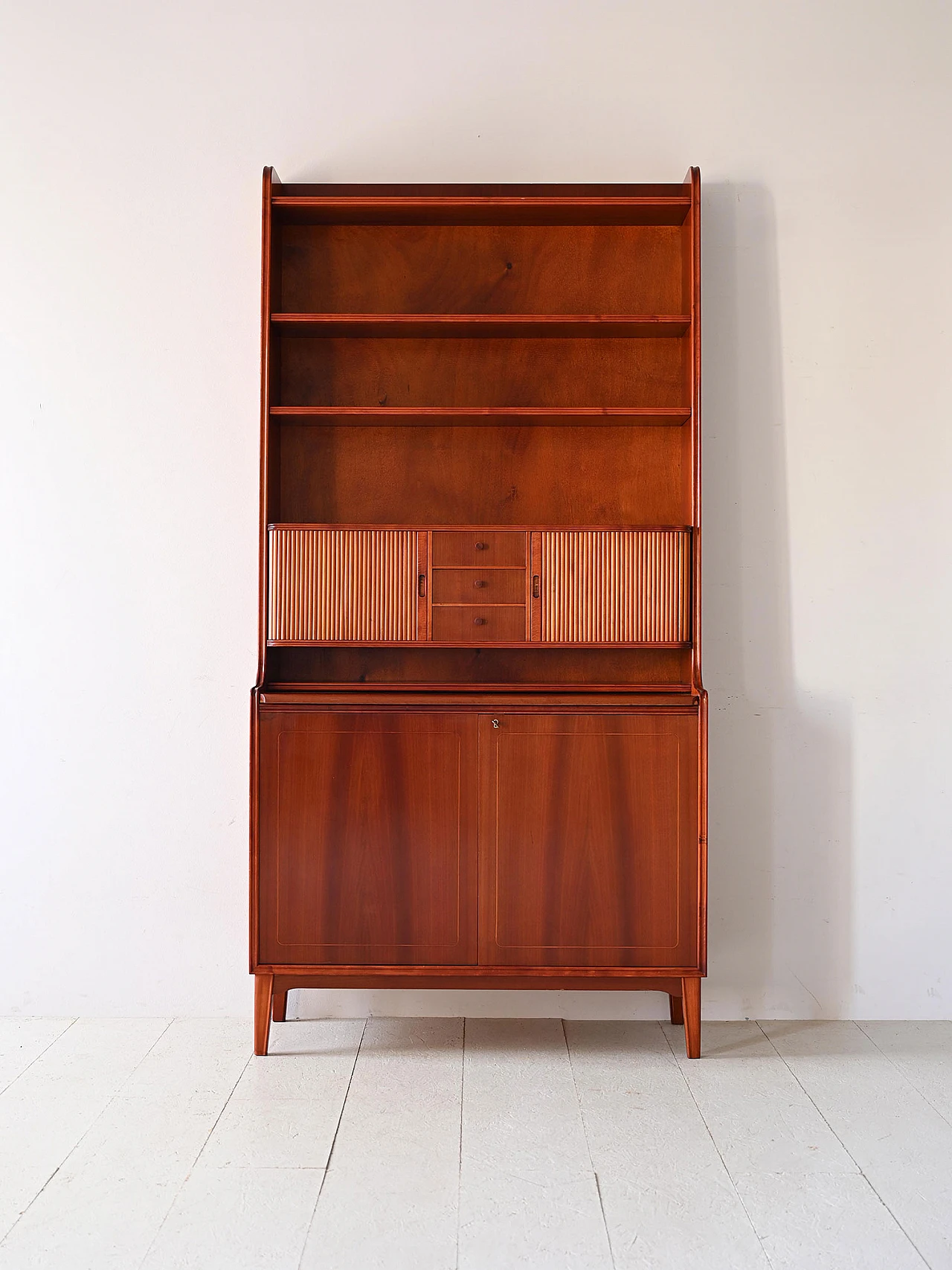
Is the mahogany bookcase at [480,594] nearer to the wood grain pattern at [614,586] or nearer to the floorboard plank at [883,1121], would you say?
the wood grain pattern at [614,586]

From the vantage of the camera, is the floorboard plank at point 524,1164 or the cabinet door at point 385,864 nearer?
the floorboard plank at point 524,1164

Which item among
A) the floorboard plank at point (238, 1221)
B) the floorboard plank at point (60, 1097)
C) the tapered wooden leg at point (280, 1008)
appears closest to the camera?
the floorboard plank at point (238, 1221)

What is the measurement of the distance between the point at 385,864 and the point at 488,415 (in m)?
1.15

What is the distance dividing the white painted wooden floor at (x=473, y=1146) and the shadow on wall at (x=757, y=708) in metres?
0.20

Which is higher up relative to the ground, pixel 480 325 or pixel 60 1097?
pixel 480 325

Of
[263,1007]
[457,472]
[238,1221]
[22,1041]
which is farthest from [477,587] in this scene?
[22,1041]

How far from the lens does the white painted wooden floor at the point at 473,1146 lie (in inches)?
64.1

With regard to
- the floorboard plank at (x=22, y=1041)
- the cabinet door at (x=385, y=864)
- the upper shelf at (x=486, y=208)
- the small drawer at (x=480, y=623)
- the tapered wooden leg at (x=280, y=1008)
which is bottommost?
the floorboard plank at (x=22, y=1041)

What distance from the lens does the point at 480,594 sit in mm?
2393

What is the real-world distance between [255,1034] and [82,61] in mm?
2622

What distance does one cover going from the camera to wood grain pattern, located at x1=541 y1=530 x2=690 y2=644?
2385 mm

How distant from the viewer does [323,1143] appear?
194 centimetres

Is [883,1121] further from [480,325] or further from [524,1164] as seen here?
[480,325]

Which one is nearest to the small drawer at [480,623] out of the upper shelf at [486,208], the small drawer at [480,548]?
the small drawer at [480,548]
